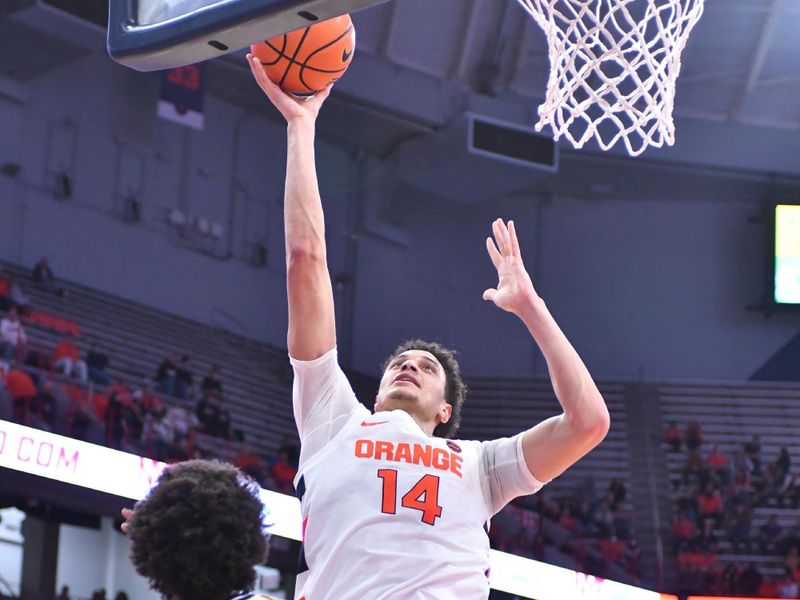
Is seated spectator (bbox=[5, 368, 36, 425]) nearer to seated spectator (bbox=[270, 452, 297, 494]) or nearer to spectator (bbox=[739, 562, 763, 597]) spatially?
seated spectator (bbox=[270, 452, 297, 494])

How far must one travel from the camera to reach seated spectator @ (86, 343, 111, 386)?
1085 centimetres

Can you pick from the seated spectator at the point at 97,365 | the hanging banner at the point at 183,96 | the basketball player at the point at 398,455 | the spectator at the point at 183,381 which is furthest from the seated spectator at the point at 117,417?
the basketball player at the point at 398,455

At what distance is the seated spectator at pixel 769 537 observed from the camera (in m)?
13.5

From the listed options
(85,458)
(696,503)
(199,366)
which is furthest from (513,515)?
(85,458)

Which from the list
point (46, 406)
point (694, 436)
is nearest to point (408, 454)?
point (46, 406)

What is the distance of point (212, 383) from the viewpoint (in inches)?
506

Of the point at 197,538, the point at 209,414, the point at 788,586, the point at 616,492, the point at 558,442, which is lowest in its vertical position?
the point at 197,538

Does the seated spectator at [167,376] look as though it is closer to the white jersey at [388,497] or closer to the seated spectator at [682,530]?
the seated spectator at [682,530]

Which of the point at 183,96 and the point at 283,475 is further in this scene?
the point at 183,96

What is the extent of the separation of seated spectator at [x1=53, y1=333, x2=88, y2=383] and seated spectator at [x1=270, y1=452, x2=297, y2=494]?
207 centimetres

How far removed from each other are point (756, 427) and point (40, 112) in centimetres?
922

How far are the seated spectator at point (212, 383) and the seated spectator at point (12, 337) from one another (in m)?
2.46

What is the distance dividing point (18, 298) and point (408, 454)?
958cm

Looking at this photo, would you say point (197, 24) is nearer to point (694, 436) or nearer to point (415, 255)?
point (694, 436)
